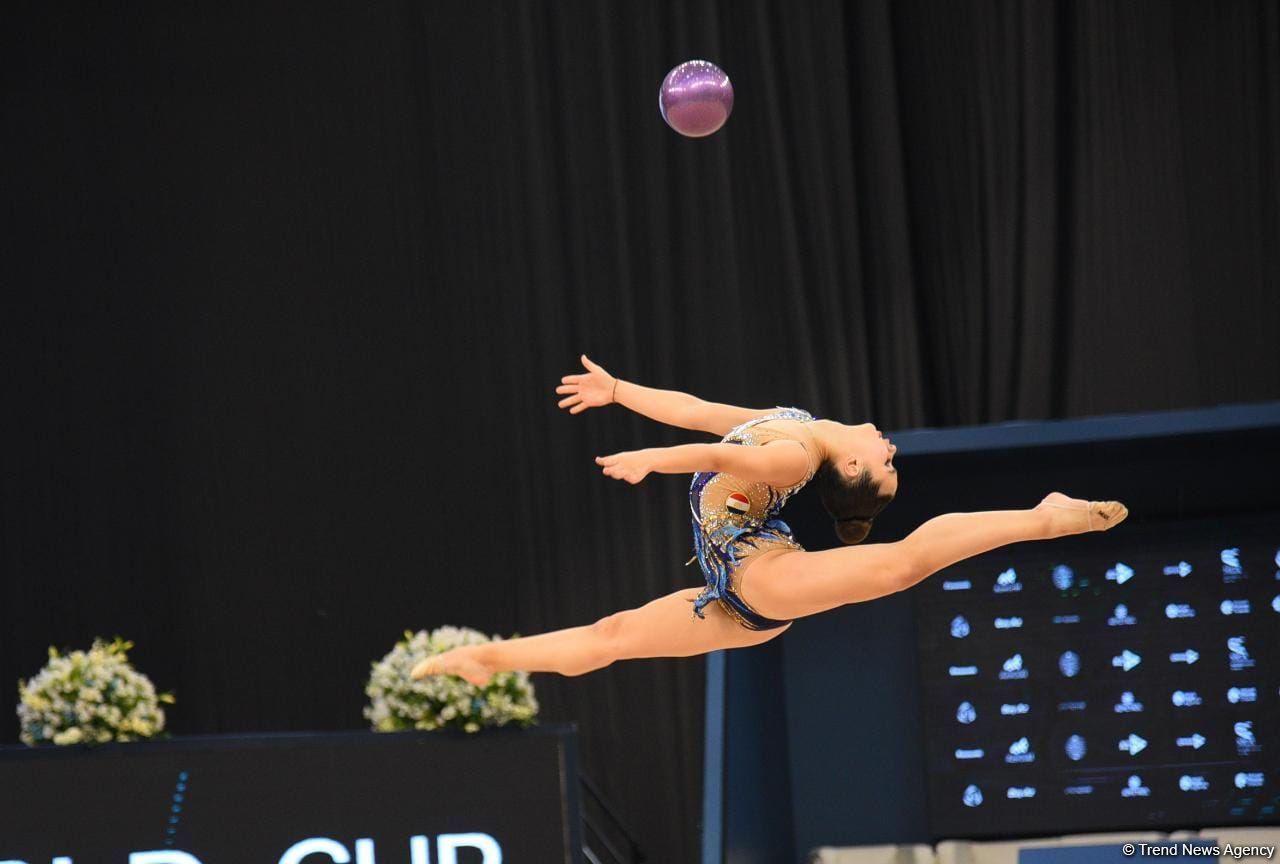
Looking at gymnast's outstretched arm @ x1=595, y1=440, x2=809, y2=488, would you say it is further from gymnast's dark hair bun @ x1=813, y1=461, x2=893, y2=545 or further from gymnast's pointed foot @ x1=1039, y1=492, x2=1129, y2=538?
gymnast's pointed foot @ x1=1039, y1=492, x2=1129, y2=538

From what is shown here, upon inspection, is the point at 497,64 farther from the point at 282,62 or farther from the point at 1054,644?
the point at 1054,644

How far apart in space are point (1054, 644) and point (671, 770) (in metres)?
2.09

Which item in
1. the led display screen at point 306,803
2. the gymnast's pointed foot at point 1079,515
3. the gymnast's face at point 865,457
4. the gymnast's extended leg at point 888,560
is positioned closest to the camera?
the gymnast's pointed foot at point 1079,515

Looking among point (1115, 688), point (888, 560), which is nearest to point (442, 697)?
point (888, 560)

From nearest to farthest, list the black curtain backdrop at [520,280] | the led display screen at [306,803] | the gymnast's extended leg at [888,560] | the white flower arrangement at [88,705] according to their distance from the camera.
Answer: the gymnast's extended leg at [888,560] < the led display screen at [306,803] < the white flower arrangement at [88,705] < the black curtain backdrop at [520,280]

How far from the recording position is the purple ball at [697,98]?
11.9 ft

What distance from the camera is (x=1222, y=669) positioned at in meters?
5.25

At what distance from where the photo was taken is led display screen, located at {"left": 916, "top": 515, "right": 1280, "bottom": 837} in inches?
206

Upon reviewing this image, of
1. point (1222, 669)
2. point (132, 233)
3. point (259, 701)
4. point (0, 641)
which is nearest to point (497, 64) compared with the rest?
point (132, 233)

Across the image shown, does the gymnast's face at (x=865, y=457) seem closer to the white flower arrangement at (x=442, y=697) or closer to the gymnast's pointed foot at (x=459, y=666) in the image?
the gymnast's pointed foot at (x=459, y=666)

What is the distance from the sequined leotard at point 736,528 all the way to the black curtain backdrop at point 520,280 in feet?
9.84

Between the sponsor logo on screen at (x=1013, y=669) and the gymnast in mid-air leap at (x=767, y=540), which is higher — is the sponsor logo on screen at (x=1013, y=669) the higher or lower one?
the lower one

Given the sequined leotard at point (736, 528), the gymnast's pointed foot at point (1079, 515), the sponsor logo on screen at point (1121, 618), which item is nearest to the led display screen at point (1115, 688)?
the sponsor logo on screen at point (1121, 618)

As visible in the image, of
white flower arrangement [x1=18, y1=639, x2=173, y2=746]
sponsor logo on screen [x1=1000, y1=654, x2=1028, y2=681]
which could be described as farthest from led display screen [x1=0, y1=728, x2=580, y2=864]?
sponsor logo on screen [x1=1000, y1=654, x2=1028, y2=681]
